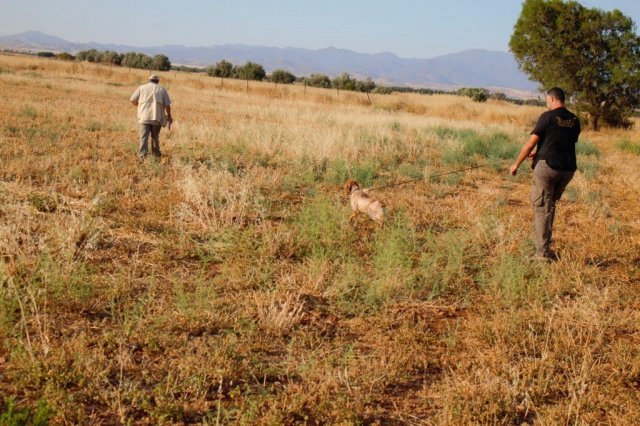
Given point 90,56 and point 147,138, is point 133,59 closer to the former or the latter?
point 90,56

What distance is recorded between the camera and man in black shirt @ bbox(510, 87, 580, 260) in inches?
206

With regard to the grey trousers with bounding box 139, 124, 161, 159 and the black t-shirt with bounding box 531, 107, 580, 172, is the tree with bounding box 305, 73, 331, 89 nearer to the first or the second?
the grey trousers with bounding box 139, 124, 161, 159

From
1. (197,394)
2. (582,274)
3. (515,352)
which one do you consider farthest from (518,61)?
(197,394)

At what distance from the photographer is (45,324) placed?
3164 mm

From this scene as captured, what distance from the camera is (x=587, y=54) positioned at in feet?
71.4

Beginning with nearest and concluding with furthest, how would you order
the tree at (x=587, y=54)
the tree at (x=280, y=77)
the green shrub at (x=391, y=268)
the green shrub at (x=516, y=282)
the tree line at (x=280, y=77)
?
1. the green shrub at (x=391, y=268)
2. the green shrub at (x=516, y=282)
3. the tree at (x=587, y=54)
4. the tree line at (x=280, y=77)
5. the tree at (x=280, y=77)

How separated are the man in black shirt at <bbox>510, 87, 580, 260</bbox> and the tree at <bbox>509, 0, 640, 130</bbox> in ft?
62.5

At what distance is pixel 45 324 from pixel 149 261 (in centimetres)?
156

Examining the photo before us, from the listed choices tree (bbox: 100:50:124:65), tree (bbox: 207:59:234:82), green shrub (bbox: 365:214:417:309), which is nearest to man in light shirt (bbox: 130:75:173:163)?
green shrub (bbox: 365:214:417:309)

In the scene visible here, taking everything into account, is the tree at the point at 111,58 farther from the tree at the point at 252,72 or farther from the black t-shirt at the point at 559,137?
the black t-shirt at the point at 559,137

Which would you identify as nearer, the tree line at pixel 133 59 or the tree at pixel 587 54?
the tree at pixel 587 54

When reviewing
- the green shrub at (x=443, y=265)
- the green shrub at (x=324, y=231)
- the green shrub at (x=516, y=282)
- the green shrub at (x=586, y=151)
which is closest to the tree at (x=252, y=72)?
the green shrub at (x=586, y=151)

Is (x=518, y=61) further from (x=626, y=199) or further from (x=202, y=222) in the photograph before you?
(x=202, y=222)

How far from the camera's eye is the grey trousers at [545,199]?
5301 millimetres
